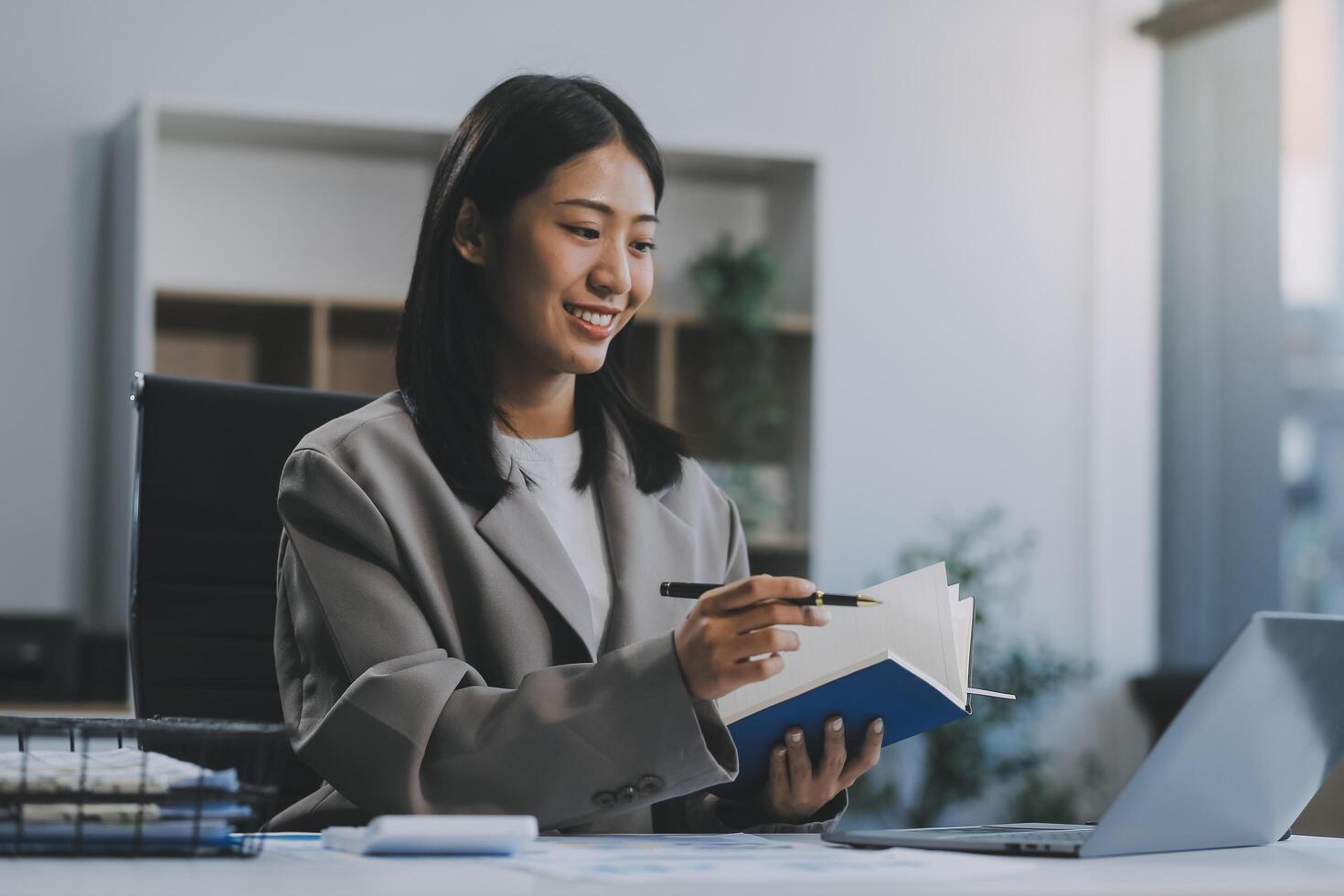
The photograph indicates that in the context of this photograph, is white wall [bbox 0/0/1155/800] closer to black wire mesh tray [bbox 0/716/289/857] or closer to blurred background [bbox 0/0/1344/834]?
blurred background [bbox 0/0/1344/834]

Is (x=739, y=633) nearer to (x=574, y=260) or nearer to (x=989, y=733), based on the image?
(x=574, y=260)

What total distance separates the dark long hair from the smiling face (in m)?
0.02

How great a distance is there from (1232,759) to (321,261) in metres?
3.28

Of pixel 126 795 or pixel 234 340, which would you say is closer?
pixel 126 795

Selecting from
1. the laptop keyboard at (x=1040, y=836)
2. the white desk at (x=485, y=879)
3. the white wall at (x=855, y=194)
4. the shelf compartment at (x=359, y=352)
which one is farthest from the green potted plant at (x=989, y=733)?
the white desk at (x=485, y=879)

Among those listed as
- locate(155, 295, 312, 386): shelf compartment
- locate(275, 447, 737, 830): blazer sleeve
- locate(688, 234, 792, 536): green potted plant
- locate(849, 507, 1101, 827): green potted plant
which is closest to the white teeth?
locate(275, 447, 737, 830): blazer sleeve

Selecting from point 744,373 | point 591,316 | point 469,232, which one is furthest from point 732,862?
point 744,373

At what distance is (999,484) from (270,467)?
3144 millimetres

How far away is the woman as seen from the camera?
1279 mm

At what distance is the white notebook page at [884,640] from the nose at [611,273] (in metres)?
0.39

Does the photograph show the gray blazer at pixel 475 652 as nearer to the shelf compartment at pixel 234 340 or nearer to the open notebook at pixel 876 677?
the open notebook at pixel 876 677

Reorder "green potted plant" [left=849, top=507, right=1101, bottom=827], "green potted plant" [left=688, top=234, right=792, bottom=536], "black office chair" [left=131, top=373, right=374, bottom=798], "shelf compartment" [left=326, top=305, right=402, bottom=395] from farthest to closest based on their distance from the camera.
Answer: "green potted plant" [left=849, top=507, right=1101, bottom=827] < "green potted plant" [left=688, top=234, right=792, bottom=536] < "shelf compartment" [left=326, top=305, right=402, bottom=395] < "black office chair" [left=131, top=373, right=374, bottom=798]

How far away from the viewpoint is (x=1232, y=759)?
1.16 metres

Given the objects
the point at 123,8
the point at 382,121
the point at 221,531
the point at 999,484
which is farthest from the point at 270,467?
the point at 999,484
